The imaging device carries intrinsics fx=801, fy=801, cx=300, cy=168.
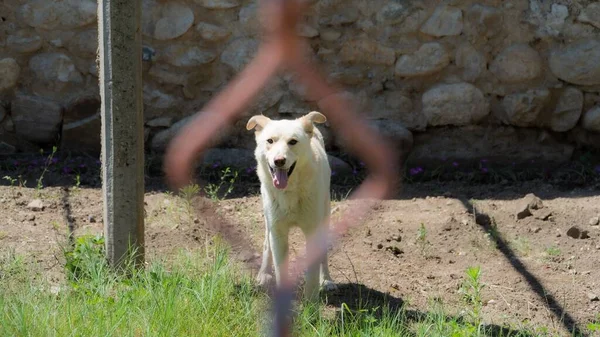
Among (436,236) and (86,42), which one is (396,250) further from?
(86,42)

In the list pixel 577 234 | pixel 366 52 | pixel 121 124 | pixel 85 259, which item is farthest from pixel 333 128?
pixel 85 259

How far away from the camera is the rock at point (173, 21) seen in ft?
20.3

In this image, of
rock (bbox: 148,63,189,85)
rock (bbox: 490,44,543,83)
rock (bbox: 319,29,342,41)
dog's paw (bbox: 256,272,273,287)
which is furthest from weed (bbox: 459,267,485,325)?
rock (bbox: 148,63,189,85)

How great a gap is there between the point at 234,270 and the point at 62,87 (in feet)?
9.90

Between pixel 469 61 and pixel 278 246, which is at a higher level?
pixel 469 61

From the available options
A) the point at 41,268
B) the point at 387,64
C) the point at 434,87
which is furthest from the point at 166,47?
the point at 41,268

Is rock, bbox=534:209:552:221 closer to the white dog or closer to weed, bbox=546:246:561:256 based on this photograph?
weed, bbox=546:246:561:256

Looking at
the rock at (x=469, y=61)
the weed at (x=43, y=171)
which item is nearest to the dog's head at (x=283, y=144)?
the weed at (x=43, y=171)

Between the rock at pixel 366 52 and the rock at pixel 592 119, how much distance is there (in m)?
1.59

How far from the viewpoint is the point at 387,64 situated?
20.6 ft

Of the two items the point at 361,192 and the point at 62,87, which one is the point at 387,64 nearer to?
the point at 361,192

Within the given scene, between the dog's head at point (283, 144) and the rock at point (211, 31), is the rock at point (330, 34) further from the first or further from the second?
the dog's head at point (283, 144)

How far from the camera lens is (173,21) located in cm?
620

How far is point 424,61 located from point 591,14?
1300mm
